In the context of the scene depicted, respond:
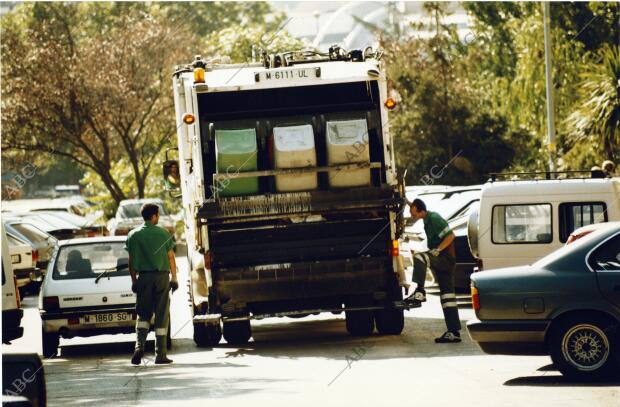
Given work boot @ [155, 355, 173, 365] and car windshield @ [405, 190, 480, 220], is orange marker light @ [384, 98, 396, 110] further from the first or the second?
car windshield @ [405, 190, 480, 220]

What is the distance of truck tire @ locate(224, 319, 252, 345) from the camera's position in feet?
53.8

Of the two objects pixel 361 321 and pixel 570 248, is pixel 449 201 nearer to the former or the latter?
pixel 361 321

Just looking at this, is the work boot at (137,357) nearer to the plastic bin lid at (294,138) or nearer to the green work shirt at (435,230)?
the plastic bin lid at (294,138)

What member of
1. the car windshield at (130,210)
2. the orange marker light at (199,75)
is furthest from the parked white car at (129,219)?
the orange marker light at (199,75)

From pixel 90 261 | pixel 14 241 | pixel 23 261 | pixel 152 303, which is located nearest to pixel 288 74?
pixel 152 303

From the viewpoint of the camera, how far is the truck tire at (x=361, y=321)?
16594 mm

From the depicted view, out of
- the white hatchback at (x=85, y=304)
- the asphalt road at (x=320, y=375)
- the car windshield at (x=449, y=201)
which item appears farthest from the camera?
the car windshield at (x=449, y=201)

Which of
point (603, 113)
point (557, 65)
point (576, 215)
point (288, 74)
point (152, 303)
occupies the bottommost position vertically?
point (152, 303)

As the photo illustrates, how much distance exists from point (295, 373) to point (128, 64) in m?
37.5

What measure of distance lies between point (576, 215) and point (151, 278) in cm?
600

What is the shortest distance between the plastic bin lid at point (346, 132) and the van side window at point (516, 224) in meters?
3.39

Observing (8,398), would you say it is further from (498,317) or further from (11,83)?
(11,83)

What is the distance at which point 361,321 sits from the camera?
1662cm

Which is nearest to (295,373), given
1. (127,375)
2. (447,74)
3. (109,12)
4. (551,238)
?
(127,375)
